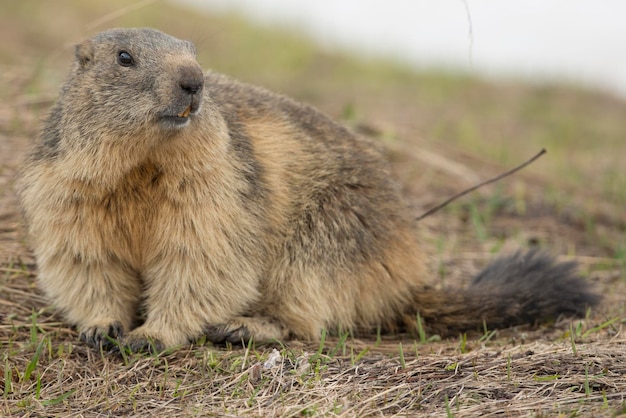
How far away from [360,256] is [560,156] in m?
7.55

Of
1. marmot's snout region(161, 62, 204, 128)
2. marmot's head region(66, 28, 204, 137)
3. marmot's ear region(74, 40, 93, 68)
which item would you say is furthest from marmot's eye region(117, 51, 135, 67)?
marmot's snout region(161, 62, 204, 128)

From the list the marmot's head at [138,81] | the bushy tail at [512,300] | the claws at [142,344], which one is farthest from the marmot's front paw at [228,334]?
the marmot's head at [138,81]

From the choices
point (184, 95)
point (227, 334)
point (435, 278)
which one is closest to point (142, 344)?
point (227, 334)

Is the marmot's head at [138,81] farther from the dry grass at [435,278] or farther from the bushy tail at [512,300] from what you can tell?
the bushy tail at [512,300]

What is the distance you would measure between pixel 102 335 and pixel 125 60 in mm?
1717

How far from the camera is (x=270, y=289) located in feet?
18.2

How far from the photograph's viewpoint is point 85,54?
4961 millimetres

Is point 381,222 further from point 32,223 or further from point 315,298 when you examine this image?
point 32,223

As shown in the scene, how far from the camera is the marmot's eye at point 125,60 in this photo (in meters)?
4.73

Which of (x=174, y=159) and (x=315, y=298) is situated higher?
(x=174, y=159)

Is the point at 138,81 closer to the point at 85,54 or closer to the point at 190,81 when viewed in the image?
the point at 190,81

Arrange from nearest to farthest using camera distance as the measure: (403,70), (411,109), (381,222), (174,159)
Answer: (174,159) → (381,222) → (411,109) → (403,70)

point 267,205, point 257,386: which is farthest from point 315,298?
point 257,386

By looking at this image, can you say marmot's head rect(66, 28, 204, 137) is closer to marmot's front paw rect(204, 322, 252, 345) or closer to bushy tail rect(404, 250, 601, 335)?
marmot's front paw rect(204, 322, 252, 345)
